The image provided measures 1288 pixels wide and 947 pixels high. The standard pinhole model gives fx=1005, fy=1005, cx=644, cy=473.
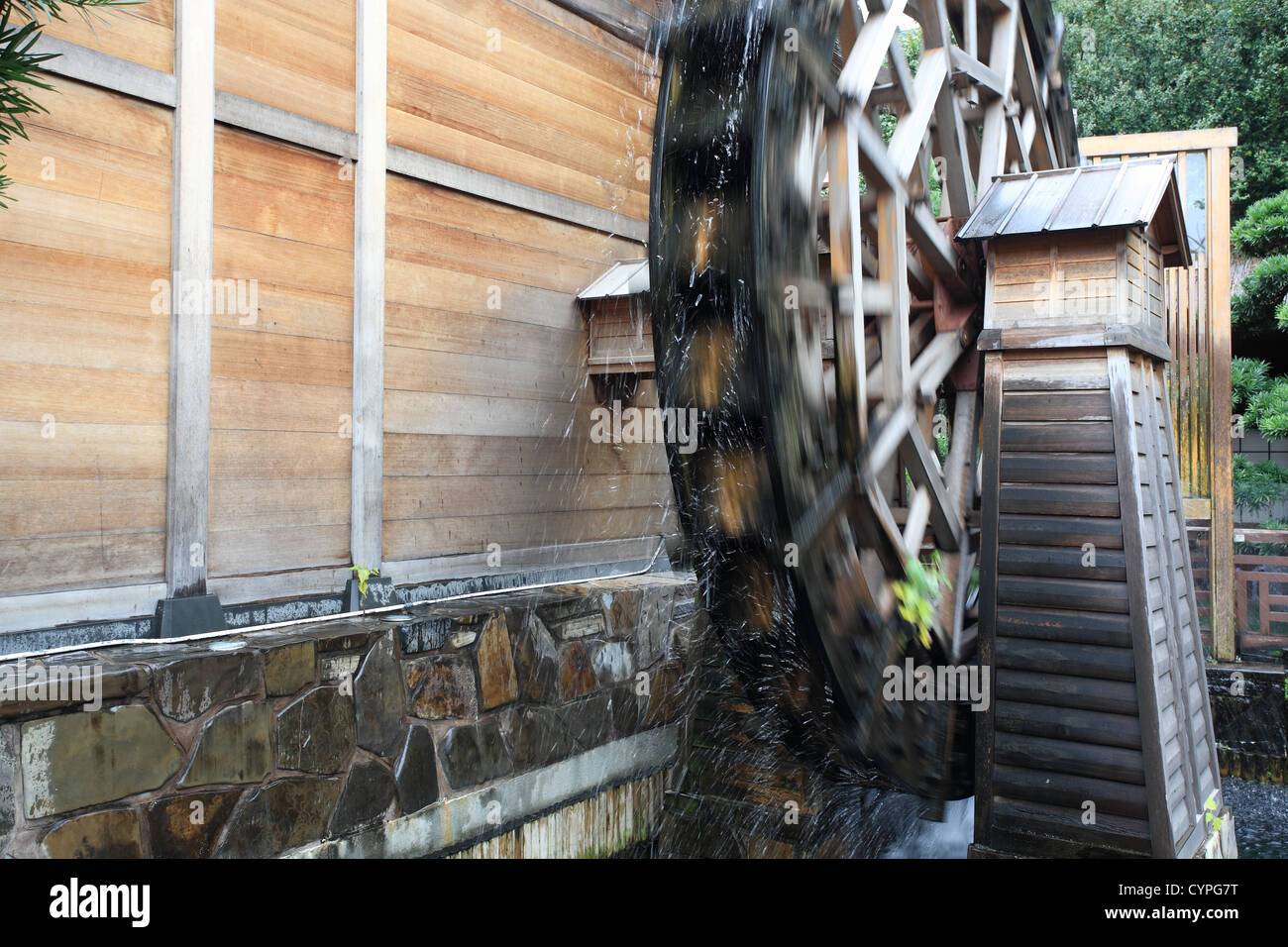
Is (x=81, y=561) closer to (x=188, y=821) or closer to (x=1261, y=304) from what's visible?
(x=188, y=821)

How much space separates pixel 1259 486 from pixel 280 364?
25.7ft

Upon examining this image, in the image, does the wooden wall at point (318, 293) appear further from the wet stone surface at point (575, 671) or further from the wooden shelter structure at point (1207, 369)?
the wooden shelter structure at point (1207, 369)

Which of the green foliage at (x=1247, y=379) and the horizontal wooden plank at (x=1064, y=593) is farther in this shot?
the green foliage at (x=1247, y=379)

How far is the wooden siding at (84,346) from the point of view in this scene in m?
2.79

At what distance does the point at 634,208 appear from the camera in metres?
5.16

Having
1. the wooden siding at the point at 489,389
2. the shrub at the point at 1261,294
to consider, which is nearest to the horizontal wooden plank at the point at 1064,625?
the wooden siding at the point at 489,389

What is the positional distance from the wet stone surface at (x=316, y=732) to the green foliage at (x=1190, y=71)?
11.4 metres

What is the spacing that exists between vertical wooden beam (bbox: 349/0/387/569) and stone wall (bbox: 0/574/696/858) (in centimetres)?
43

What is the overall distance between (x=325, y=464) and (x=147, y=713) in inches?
47.3

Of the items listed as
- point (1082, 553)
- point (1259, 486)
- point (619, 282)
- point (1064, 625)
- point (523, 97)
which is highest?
point (523, 97)

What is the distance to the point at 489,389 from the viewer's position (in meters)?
4.37

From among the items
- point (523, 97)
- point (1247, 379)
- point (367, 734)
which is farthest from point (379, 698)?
point (1247, 379)

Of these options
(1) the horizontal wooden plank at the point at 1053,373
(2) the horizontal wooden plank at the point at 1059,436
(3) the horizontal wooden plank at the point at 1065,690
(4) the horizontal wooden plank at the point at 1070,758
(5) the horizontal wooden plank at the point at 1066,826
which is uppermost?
(1) the horizontal wooden plank at the point at 1053,373
